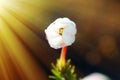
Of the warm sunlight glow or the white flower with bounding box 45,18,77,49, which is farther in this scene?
the warm sunlight glow

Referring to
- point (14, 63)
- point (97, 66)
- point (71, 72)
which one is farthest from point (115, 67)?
point (71, 72)

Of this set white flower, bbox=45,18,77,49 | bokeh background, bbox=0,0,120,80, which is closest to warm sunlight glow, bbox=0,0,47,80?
bokeh background, bbox=0,0,120,80

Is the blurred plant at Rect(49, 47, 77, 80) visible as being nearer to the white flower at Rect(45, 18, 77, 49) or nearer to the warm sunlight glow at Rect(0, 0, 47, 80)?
the white flower at Rect(45, 18, 77, 49)

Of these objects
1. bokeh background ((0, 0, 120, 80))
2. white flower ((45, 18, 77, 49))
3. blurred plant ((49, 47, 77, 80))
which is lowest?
blurred plant ((49, 47, 77, 80))

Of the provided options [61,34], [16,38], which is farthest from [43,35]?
[61,34]

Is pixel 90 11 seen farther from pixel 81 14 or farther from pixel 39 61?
pixel 39 61
